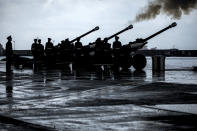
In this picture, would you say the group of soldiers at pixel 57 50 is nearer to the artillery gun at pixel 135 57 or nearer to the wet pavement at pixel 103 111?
the artillery gun at pixel 135 57

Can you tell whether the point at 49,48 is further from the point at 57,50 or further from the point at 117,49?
the point at 117,49

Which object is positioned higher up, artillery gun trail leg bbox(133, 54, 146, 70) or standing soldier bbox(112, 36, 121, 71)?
standing soldier bbox(112, 36, 121, 71)

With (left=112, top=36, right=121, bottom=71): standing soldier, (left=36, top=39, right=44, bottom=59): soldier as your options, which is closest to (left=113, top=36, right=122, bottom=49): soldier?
(left=112, top=36, right=121, bottom=71): standing soldier

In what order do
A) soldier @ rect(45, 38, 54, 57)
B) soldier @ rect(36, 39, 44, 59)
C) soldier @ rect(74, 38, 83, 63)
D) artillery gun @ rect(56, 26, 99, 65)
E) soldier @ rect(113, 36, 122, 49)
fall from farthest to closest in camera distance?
soldier @ rect(36, 39, 44, 59) → soldier @ rect(45, 38, 54, 57) → artillery gun @ rect(56, 26, 99, 65) → soldier @ rect(74, 38, 83, 63) → soldier @ rect(113, 36, 122, 49)

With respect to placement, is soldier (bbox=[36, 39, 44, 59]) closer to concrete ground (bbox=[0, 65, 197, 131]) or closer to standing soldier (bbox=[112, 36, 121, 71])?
standing soldier (bbox=[112, 36, 121, 71])

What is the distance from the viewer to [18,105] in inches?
318

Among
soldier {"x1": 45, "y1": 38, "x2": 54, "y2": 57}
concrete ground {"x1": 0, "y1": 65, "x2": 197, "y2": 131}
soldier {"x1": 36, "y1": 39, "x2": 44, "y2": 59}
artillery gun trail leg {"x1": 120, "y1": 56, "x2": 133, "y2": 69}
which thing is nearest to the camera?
concrete ground {"x1": 0, "y1": 65, "x2": 197, "y2": 131}

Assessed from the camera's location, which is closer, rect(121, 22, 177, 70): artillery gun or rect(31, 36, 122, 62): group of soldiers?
rect(121, 22, 177, 70): artillery gun

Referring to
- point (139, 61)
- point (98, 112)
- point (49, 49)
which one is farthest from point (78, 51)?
point (98, 112)

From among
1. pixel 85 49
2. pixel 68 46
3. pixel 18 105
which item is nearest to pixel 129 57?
pixel 85 49

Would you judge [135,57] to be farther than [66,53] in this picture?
No

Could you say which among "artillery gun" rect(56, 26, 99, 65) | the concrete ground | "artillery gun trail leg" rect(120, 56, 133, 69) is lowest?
the concrete ground

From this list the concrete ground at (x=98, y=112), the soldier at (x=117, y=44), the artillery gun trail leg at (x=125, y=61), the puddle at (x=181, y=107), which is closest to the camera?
the concrete ground at (x=98, y=112)

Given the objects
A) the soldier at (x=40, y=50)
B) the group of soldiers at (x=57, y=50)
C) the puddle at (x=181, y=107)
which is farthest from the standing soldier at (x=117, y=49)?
the puddle at (x=181, y=107)
